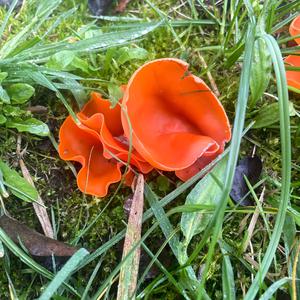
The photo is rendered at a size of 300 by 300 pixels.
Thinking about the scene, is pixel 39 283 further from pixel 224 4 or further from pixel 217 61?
pixel 224 4

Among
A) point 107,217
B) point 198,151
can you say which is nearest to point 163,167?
point 198,151

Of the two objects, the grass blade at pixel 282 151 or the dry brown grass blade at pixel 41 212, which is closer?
the grass blade at pixel 282 151

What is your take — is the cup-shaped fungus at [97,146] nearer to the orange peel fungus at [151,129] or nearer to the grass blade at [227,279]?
the orange peel fungus at [151,129]

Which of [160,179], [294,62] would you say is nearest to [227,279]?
[160,179]

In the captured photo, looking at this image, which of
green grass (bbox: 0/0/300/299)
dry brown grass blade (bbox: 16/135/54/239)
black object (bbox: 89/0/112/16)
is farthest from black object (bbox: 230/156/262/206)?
black object (bbox: 89/0/112/16)

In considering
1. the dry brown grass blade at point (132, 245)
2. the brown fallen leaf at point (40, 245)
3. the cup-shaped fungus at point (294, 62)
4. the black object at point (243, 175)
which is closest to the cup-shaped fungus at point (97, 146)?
the dry brown grass blade at point (132, 245)

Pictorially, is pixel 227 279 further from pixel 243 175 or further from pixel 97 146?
pixel 97 146
